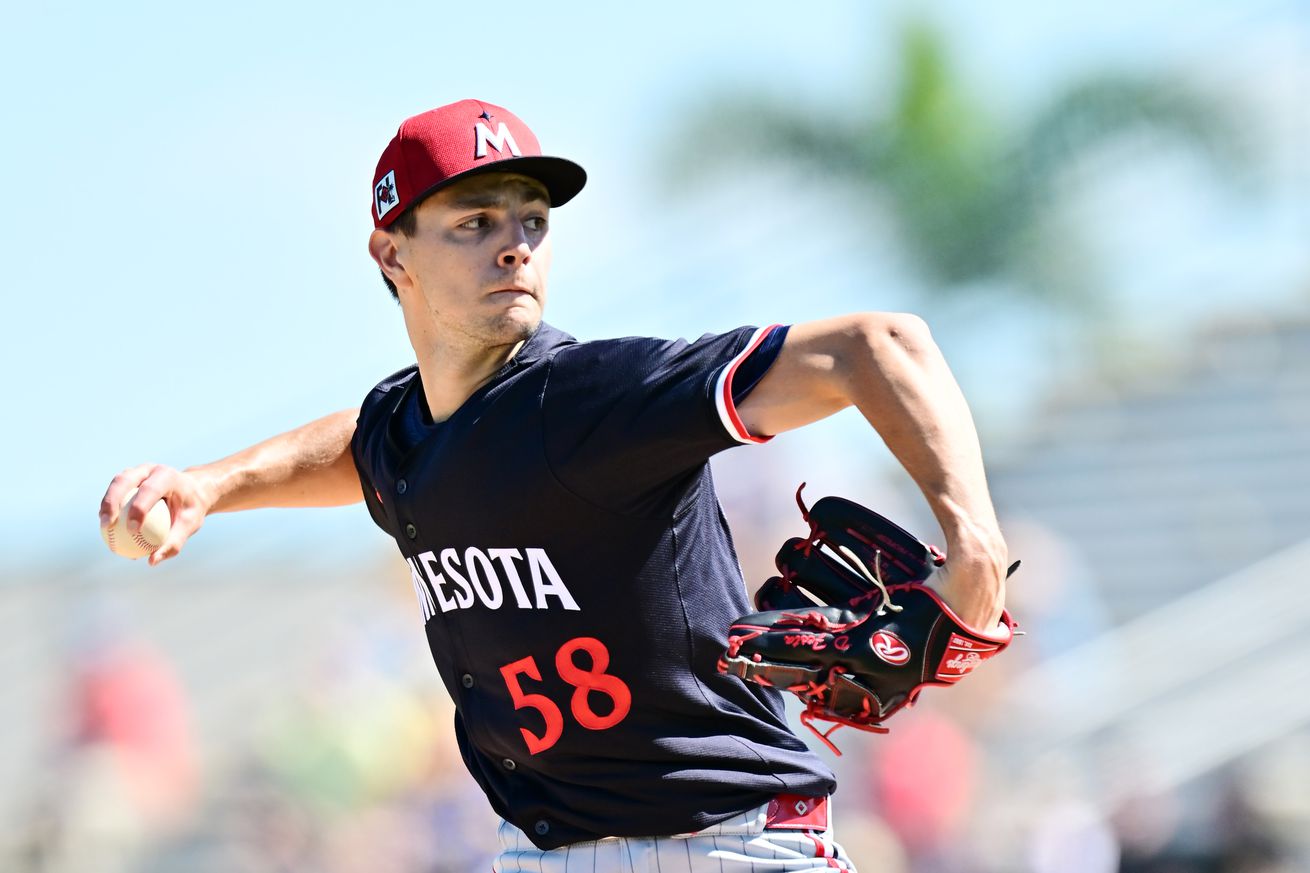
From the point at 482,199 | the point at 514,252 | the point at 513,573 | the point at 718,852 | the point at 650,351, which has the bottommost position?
the point at 718,852

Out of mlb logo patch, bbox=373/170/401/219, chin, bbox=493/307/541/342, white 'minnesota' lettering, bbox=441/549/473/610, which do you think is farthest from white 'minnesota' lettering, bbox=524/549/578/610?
mlb logo patch, bbox=373/170/401/219

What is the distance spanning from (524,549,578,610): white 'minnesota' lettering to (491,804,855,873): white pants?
0.53 meters

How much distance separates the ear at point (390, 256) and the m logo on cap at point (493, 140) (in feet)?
1.25

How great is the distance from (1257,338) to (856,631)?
1339 centimetres

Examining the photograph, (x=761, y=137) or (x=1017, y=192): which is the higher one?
(x=761, y=137)

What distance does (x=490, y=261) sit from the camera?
146 inches

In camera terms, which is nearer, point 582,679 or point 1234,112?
point 582,679

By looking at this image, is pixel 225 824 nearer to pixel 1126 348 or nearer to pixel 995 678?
pixel 995 678

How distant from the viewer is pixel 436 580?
3.75m

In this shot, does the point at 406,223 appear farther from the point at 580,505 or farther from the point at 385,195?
the point at 580,505

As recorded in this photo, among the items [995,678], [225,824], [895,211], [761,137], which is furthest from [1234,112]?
[225,824]

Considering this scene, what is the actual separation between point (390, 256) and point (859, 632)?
166cm

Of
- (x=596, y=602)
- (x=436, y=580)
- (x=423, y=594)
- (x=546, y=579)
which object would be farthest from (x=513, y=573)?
(x=423, y=594)

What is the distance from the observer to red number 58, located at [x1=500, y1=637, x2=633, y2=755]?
3457mm
